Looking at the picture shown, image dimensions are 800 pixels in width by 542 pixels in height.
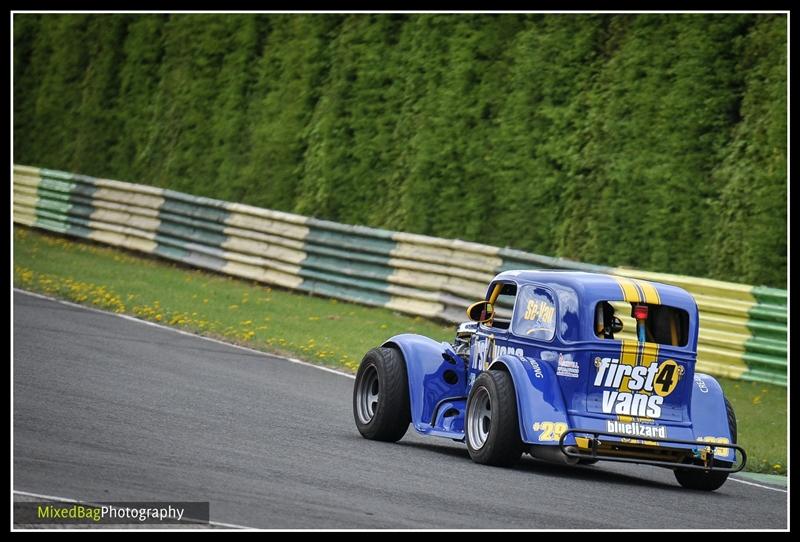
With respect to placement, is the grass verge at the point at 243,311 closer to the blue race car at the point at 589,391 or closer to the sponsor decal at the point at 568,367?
the blue race car at the point at 589,391

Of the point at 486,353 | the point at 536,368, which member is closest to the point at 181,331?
the point at 486,353

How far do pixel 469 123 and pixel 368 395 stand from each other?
965 centimetres

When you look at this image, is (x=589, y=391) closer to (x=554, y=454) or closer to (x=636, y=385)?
(x=636, y=385)

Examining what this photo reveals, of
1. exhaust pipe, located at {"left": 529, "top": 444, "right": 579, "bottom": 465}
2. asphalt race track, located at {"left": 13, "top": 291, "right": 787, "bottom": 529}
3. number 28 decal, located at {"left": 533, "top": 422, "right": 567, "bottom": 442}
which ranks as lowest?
asphalt race track, located at {"left": 13, "top": 291, "right": 787, "bottom": 529}

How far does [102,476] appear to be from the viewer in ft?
26.5

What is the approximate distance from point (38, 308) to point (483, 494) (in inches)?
393

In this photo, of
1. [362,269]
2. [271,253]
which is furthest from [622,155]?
[271,253]

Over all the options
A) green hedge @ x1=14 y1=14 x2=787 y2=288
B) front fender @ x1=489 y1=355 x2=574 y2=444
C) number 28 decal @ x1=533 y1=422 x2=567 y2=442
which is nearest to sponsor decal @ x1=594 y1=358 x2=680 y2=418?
front fender @ x1=489 y1=355 x2=574 y2=444

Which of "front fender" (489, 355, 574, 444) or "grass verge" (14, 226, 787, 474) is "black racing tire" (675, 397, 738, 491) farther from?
"grass verge" (14, 226, 787, 474)

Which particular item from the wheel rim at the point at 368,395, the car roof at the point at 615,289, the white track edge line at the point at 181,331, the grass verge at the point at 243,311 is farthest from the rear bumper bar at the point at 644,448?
the white track edge line at the point at 181,331

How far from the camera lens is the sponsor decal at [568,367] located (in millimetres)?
9758

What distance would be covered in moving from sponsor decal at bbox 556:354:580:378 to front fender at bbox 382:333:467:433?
4.18 feet

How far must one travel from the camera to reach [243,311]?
18938 mm

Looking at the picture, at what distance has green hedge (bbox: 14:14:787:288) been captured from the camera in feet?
54.6
